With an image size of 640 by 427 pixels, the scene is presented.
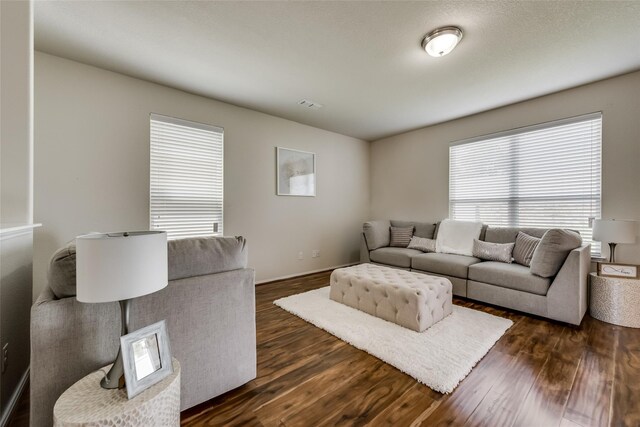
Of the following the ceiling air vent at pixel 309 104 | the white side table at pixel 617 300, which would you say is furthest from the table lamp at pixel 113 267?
the white side table at pixel 617 300

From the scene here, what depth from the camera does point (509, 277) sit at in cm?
283

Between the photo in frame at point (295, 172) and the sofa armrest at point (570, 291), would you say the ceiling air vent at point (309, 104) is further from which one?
the sofa armrest at point (570, 291)

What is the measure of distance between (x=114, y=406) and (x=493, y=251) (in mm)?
3848

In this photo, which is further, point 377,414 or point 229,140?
point 229,140

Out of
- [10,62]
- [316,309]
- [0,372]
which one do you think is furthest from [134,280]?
[316,309]

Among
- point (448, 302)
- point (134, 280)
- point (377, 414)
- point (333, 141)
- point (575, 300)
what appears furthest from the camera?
point (333, 141)

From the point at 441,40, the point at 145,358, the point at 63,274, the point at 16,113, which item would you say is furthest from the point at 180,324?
the point at 441,40

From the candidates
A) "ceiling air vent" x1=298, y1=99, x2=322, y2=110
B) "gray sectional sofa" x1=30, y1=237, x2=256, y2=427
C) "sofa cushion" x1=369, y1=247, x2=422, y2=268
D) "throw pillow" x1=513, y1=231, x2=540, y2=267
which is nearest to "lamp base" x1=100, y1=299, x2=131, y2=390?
"gray sectional sofa" x1=30, y1=237, x2=256, y2=427

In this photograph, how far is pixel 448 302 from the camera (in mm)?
2678

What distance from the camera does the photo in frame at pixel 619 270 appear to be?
2504mm

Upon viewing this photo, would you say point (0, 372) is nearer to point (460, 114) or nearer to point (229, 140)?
point (229, 140)

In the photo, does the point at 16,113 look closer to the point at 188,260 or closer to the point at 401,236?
the point at 188,260

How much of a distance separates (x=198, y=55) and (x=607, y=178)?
4617 mm

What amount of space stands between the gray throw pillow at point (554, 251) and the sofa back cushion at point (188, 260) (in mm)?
2951
